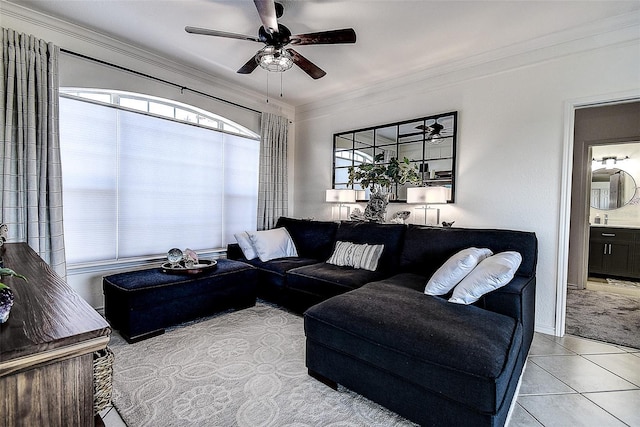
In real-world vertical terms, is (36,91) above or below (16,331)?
above

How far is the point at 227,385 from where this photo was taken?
1.93 metres

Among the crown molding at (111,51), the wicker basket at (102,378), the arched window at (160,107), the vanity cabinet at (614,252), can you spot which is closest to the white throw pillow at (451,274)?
the wicker basket at (102,378)

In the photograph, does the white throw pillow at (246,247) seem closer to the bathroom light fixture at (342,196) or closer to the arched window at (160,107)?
the bathroom light fixture at (342,196)

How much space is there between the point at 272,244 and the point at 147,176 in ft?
5.34

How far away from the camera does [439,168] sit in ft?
11.4

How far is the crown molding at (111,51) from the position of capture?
101 inches

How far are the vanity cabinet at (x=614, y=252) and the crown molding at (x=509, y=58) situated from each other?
12.2 feet

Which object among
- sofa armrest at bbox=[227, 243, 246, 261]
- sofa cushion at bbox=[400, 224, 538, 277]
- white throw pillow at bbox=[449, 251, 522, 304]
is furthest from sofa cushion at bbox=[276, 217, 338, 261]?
white throw pillow at bbox=[449, 251, 522, 304]

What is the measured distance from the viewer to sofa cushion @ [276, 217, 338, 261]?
3879mm

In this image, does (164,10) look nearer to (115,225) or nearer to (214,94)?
(214,94)

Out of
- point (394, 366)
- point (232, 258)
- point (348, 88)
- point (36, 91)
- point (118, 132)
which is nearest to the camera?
point (394, 366)

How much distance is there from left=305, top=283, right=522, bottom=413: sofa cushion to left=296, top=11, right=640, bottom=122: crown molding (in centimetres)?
254

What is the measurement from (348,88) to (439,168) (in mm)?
1698

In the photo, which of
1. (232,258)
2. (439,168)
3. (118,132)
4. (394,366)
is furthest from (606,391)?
(118,132)
